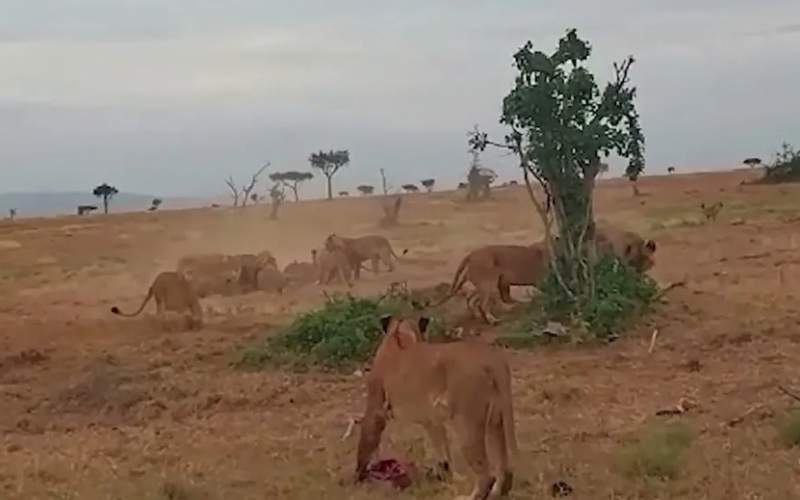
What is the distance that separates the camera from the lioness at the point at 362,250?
24.9 m

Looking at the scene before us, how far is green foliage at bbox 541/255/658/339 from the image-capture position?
1565 centimetres

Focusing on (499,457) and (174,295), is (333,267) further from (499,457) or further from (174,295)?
(499,457)

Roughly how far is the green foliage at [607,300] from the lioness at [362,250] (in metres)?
8.16

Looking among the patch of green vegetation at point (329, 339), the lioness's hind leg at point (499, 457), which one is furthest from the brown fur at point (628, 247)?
the lioness's hind leg at point (499, 457)

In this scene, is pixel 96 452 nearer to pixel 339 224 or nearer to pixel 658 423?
pixel 658 423

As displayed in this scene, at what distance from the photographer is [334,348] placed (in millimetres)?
14906

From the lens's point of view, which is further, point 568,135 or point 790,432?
point 568,135

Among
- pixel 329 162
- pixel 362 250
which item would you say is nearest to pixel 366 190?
pixel 329 162

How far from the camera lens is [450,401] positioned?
8.13 meters

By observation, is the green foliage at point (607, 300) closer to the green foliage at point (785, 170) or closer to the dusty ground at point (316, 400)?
the dusty ground at point (316, 400)

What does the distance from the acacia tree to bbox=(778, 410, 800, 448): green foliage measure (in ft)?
21.5

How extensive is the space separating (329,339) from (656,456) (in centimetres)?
670

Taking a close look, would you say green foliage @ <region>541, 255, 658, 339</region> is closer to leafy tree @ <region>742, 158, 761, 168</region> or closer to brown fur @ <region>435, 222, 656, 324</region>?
brown fur @ <region>435, 222, 656, 324</region>

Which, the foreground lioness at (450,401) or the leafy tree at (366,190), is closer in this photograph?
the foreground lioness at (450,401)
